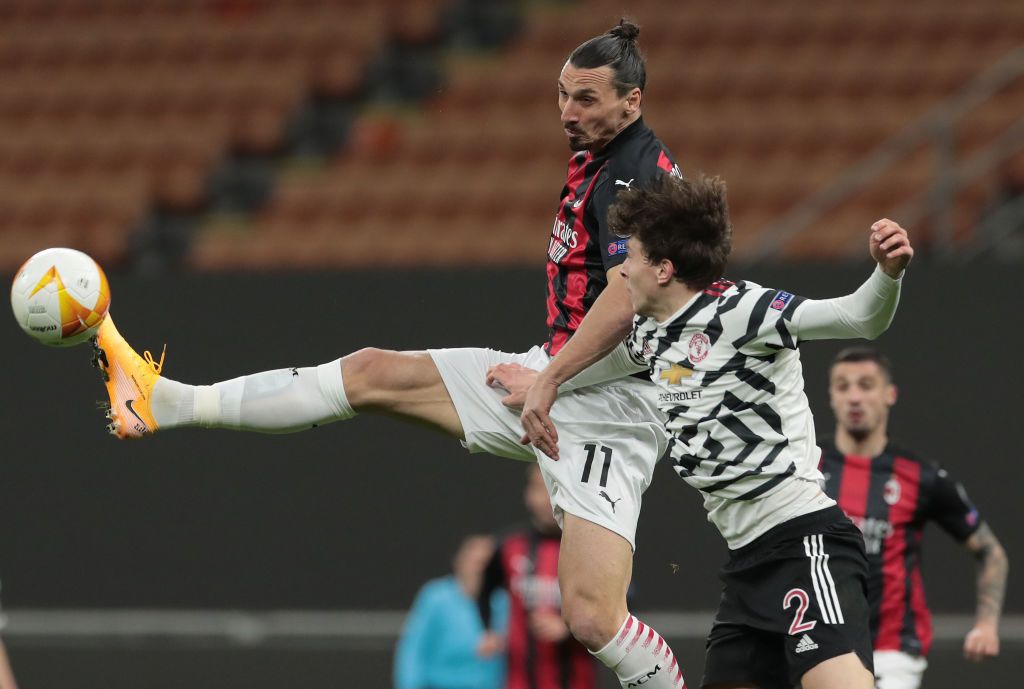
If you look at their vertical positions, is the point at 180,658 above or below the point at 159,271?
below

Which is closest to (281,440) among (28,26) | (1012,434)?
(1012,434)

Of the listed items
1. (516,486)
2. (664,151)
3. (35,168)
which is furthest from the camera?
(35,168)

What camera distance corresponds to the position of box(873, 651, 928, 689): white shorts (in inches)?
229

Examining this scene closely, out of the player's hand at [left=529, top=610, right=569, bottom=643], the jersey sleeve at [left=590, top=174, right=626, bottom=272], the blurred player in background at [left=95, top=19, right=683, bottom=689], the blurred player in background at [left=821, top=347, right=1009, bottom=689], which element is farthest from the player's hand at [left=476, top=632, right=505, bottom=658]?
the jersey sleeve at [left=590, top=174, right=626, bottom=272]

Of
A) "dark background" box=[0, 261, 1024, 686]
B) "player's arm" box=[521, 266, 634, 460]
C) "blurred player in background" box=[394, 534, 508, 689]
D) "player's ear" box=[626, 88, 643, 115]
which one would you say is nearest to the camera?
"player's arm" box=[521, 266, 634, 460]

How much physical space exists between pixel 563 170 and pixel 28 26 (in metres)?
6.00

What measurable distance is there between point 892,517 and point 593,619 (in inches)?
Answer: 68.3

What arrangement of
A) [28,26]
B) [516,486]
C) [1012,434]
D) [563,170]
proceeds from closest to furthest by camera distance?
[1012,434] → [516,486] → [563,170] → [28,26]

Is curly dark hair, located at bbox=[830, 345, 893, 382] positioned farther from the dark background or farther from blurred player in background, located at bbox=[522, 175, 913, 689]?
the dark background

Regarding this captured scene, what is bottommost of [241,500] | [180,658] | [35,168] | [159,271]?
[180,658]

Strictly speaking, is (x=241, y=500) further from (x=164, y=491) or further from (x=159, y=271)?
(x=159, y=271)

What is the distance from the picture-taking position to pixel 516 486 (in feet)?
30.1

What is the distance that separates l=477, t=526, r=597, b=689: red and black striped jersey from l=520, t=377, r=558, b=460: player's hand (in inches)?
108

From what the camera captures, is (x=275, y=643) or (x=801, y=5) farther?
(x=801, y=5)
